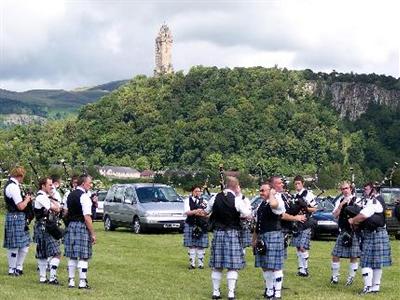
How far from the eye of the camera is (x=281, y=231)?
36.9 ft

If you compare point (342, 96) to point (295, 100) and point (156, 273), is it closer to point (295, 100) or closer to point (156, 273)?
point (295, 100)

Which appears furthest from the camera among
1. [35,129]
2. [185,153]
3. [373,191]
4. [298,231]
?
[35,129]

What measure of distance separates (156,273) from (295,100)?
476 feet

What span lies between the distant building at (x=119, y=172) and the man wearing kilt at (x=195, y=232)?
120 metres

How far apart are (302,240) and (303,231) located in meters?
0.25

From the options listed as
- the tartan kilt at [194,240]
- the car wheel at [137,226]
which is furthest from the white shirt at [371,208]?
the car wheel at [137,226]

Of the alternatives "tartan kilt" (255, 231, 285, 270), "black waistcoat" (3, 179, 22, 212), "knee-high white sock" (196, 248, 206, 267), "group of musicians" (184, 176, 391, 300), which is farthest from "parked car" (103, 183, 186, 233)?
"tartan kilt" (255, 231, 285, 270)

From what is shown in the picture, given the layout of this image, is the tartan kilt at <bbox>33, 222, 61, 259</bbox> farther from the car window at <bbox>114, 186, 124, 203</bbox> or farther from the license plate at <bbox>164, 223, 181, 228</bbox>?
the car window at <bbox>114, 186, 124, 203</bbox>

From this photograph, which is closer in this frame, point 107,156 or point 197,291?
point 197,291

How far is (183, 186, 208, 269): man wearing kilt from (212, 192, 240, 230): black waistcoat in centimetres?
425

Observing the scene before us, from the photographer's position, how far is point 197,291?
40.4ft

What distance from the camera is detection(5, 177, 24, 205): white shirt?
43.0ft

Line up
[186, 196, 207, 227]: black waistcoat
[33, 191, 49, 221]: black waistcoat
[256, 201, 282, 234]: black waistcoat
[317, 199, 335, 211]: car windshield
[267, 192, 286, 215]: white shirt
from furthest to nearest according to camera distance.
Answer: [317, 199, 335, 211]: car windshield, [186, 196, 207, 227]: black waistcoat, [33, 191, 49, 221]: black waistcoat, [256, 201, 282, 234]: black waistcoat, [267, 192, 286, 215]: white shirt

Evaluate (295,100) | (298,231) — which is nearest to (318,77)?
(295,100)
